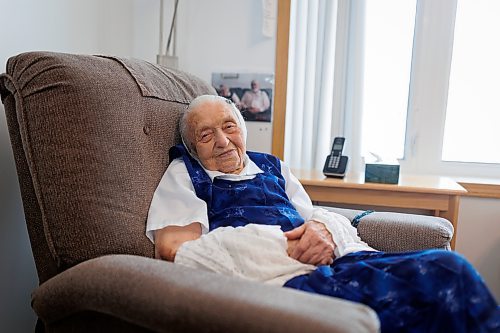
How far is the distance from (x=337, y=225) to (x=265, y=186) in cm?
24

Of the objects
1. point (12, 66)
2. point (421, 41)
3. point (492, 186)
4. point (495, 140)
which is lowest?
point (492, 186)

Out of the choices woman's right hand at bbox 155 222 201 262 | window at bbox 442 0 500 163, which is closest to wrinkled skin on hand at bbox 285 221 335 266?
woman's right hand at bbox 155 222 201 262

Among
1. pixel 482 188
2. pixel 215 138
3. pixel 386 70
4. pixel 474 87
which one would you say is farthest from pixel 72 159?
pixel 474 87

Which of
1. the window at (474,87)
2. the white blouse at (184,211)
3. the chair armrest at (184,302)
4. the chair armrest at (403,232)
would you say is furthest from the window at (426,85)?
the chair armrest at (184,302)

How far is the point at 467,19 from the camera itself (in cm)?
204

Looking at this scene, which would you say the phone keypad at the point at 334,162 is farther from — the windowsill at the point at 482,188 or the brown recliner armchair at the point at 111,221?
the windowsill at the point at 482,188

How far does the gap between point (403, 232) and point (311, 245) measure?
364 mm

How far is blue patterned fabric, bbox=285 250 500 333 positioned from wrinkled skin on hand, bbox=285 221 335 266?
96 mm

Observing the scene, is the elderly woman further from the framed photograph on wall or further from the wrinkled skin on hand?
the framed photograph on wall

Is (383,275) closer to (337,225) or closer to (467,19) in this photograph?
(337,225)

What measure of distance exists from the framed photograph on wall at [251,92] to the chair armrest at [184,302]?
1.12 meters

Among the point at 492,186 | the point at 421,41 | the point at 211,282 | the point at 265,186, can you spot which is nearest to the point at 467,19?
the point at 421,41

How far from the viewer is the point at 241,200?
117 cm

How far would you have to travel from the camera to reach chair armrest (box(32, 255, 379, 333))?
1.96 ft
